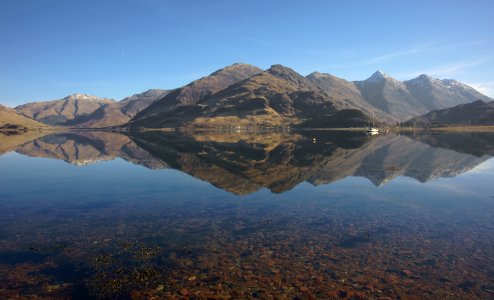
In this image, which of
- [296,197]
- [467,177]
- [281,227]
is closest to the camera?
[281,227]

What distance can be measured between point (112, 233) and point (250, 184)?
2584 centimetres

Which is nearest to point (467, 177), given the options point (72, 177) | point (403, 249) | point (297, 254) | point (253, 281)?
point (403, 249)

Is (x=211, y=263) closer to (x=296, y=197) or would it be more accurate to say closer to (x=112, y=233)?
(x=112, y=233)

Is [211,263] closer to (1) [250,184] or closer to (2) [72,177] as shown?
(1) [250,184]

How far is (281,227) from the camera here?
31.6 metres

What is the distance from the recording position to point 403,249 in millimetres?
26141

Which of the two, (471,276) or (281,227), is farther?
(281,227)

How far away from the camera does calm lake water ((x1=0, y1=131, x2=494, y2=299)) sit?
66.0 ft

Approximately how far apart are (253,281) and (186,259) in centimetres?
546

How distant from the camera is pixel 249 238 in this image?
28.4m

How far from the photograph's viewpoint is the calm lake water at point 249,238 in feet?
66.0

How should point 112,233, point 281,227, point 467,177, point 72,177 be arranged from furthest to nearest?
1. point 72,177
2. point 467,177
3. point 281,227
4. point 112,233

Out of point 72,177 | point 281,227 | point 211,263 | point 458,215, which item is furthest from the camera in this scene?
point 72,177

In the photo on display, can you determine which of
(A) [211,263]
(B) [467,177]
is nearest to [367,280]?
(A) [211,263]
